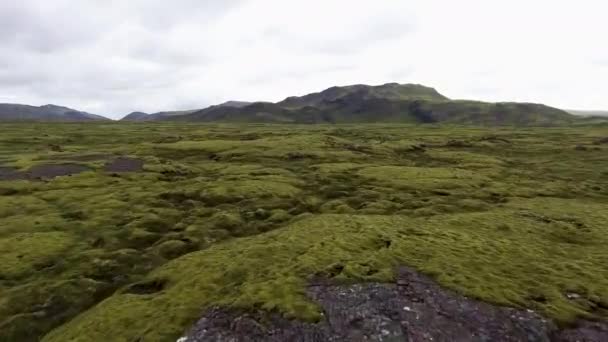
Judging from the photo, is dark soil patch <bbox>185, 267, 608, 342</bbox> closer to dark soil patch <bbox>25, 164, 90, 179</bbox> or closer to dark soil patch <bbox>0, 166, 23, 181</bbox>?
dark soil patch <bbox>25, 164, 90, 179</bbox>

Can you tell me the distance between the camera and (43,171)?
268 ft

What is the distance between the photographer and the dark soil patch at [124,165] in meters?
85.5

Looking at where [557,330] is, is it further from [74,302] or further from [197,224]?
[197,224]

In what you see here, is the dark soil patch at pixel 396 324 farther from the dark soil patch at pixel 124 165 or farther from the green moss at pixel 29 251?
the dark soil patch at pixel 124 165

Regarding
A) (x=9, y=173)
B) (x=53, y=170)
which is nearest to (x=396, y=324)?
(x=53, y=170)

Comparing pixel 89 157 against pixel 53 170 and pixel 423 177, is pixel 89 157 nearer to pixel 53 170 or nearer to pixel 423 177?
pixel 53 170

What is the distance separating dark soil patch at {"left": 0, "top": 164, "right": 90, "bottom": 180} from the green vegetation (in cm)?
244

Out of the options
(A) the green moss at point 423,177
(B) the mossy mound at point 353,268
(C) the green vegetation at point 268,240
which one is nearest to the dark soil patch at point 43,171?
(C) the green vegetation at point 268,240

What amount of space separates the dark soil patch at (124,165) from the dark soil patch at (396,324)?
216ft

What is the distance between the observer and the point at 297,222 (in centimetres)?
4781

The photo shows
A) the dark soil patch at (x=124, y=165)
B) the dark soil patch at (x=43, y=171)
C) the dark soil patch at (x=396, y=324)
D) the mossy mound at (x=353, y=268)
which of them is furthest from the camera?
the dark soil patch at (x=124, y=165)

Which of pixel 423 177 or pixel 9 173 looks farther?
pixel 9 173

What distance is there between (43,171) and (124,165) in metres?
14.1

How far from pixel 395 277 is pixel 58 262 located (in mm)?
27483
